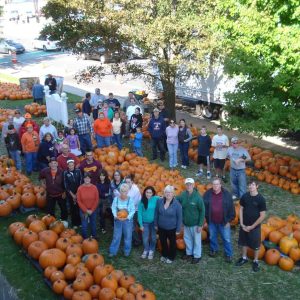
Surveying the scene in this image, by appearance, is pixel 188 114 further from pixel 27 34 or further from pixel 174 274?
pixel 27 34

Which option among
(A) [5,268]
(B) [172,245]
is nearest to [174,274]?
(B) [172,245]

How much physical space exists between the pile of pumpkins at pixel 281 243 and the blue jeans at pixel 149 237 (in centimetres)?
183

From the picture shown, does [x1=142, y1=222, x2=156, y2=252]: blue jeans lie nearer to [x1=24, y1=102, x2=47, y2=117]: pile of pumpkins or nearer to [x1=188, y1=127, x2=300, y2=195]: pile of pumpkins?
[x1=188, y1=127, x2=300, y2=195]: pile of pumpkins

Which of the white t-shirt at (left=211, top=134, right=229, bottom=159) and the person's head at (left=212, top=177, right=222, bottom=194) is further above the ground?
the person's head at (left=212, top=177, right=222, bottom=194)

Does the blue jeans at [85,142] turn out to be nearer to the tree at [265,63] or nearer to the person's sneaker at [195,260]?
the tree at [265,63]

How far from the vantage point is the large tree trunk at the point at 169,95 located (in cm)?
1614

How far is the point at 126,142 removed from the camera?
1560 centimetres

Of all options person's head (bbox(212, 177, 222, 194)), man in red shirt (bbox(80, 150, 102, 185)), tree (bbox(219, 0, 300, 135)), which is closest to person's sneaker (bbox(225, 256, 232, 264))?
person's head (bbox(212, 177, 222, 194))

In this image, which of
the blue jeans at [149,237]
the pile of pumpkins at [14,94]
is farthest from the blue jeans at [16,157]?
A: the pile of pumpkins at [14,94]

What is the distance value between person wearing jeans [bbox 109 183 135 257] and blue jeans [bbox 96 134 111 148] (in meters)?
5.68

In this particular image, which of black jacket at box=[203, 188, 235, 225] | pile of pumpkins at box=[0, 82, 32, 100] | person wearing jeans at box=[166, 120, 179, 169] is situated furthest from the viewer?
pile of pumpkins at box=[0, 82, 32, 100]

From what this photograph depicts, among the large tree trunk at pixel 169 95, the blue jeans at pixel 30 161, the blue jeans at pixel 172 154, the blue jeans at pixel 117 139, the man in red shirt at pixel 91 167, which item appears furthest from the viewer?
the large tree trunk at pixel 169 95

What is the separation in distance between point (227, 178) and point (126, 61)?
6253 mm

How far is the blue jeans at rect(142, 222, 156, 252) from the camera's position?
8102 mm
